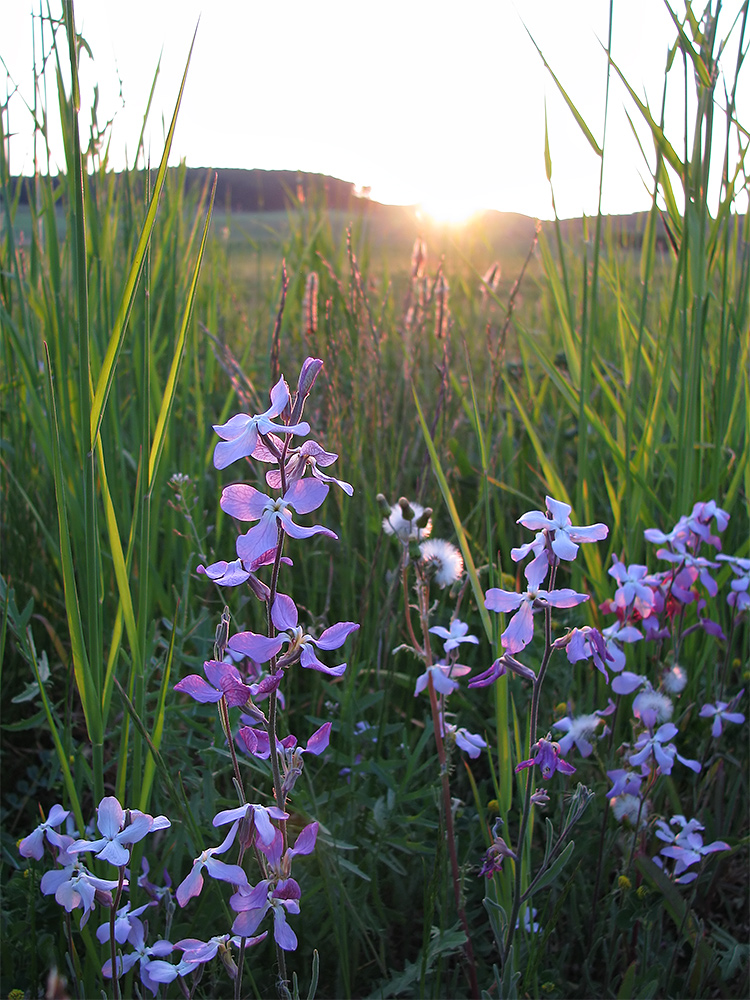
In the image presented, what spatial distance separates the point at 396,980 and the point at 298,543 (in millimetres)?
1010

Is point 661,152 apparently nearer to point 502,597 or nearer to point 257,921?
point 502,597

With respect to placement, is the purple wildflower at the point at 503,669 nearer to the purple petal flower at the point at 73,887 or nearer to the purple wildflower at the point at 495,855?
the purple wildflower at the point at 495,855

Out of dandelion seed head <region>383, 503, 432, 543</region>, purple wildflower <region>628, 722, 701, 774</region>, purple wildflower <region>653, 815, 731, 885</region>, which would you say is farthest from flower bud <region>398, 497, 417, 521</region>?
purple wildflower <region>653, 815, 731, 885</region>

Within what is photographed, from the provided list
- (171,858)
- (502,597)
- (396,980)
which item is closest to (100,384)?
(502,597)

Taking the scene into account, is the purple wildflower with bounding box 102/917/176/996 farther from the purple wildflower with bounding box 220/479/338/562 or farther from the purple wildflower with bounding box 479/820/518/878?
the purple wildflower with bounding box 220/479/338/562

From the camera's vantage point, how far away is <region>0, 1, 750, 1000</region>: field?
723 millimetres

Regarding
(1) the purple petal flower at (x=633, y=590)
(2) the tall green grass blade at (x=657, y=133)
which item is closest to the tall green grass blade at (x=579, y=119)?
(2) the tall green grass blade at (x=657, y=133)

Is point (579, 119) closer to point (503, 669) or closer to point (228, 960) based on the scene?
point (503, 669)

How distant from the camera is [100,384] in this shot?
0.83 meters

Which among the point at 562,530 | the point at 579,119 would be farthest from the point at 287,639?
the point at 579,119

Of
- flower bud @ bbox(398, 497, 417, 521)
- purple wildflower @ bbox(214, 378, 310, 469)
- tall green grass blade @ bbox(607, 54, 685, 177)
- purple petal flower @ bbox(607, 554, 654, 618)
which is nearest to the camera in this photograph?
purple wildflower @ bbox(214, 378, 310, 469)

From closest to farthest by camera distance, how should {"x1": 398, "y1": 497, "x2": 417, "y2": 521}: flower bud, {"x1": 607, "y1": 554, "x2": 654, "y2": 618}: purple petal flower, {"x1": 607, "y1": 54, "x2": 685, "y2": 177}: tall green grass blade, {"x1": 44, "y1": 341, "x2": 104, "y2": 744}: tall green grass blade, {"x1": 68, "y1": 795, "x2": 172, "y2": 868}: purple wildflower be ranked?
{"x1": 68, "y1": 795, "x2": 172, "y2": 868}: purple wildflower
{"x1": 44, "y1": 341, "x2": 104, "y2": 744}: tall green grass blade
{"x1": 398, "y1": 497, "x2": 417, "y2": 521}: flower bud
{"x1": 607, "y1": 554, "x2": 654, "y2": 618}: purple petal flower
{"x1": 607, "y1": 54, "x2": 685, "y2": 177}: tall green grass blade

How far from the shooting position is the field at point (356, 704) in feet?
2.37

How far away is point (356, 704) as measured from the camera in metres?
1.15
